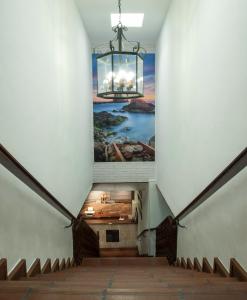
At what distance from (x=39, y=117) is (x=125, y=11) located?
3.82 metres

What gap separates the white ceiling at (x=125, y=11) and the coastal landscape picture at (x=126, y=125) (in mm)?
507

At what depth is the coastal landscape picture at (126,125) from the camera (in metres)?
7.91

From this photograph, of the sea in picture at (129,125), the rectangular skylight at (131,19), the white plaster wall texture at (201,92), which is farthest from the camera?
the sea in picture at (129,125)

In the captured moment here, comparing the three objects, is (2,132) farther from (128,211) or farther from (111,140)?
(128,211)

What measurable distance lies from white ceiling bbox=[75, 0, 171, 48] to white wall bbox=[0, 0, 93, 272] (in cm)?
49

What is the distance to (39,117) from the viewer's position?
3260mm

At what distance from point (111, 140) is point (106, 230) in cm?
652

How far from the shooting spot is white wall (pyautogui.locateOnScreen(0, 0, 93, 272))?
2.42 meters

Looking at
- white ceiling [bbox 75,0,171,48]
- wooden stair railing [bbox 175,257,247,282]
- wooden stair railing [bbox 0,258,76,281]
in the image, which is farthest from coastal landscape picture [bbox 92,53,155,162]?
wooden stair railing [bbox 0,258,76,281]

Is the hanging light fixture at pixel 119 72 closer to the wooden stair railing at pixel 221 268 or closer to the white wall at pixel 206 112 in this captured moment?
the white wall at pixel 206 112

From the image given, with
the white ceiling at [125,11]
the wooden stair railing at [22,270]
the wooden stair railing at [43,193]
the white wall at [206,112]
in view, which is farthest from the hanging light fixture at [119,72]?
the white ceiling at [125,11]

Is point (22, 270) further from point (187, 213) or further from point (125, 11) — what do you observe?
point (125, 11)

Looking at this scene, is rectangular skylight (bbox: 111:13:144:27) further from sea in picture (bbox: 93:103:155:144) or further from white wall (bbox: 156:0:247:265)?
sea in picture (bbox: 93:103:155:144)

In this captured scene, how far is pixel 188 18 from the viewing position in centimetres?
438
